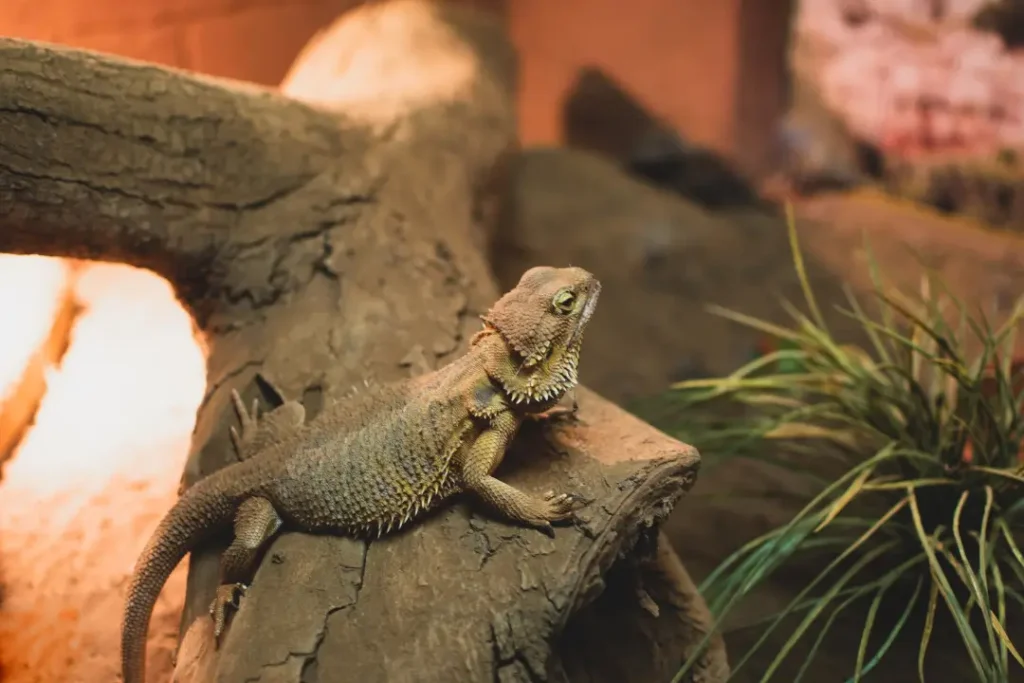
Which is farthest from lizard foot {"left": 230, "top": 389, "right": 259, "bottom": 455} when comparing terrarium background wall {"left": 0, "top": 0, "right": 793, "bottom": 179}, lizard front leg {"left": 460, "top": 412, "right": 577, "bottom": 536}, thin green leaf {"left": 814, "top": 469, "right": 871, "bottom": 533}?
terrarium background wall {"left": 0, "top": 0, "right": 793, "bottom": 179}

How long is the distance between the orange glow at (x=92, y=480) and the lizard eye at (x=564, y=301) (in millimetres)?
1332

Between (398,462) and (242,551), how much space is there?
439mm

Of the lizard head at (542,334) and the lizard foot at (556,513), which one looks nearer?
the lizard foot at (556,513)

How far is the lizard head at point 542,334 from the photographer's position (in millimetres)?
2010

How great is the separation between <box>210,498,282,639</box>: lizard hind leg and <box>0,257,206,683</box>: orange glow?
371 millimetres

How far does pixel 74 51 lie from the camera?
2.32m

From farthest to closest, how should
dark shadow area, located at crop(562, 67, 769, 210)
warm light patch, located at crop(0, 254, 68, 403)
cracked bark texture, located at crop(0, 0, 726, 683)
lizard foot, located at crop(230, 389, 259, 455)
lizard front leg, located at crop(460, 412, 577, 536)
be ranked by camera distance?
dark shadow area, located at crop(562, 67, 769, 210) → warm light patch, located at crop(0, 254, 68, 403) → lizard foot, located at crop(230, 389, 259, 455) → lizard front leg, located at crop(460, 412, 577, 536) → cracked bark texture, located at crop(0, 0, 726, 683)

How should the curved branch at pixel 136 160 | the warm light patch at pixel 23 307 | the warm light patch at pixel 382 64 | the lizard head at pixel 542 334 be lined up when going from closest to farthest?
the lizard head at pixel 542 334, the curved branch at pixel 136 160, the warm light patch at pixel 23 307, the warm light patch at pixel 382 64

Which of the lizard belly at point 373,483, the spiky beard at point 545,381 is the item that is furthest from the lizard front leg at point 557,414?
the lizard belly at point 373,483

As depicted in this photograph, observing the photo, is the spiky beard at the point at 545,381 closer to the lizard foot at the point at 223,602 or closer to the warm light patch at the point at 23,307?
the lizard foot at the point at 223,602

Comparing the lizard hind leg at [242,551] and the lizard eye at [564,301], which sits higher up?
the lizard eye at [564,301]

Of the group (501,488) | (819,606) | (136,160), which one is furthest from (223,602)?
(819,606)

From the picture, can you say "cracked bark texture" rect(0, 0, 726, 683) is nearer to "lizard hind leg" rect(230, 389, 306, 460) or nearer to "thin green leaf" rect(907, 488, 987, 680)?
"lizard hind leg" rect(230, 389, 306, 460)

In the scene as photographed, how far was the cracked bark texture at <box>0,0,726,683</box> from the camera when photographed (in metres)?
1.79
